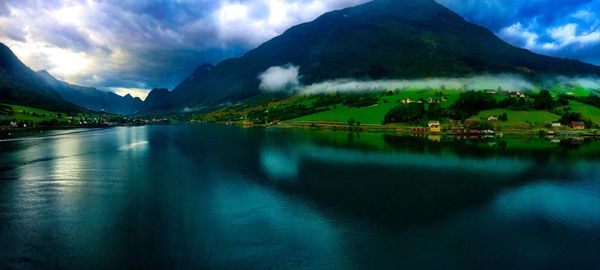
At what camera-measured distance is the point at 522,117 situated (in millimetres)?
118188

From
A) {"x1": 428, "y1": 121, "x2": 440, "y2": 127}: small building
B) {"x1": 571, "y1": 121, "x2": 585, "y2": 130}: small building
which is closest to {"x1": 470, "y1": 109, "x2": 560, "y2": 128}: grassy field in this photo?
{"x1": 571, "y1": 121, "x2": 585, "y2": 130}: small building

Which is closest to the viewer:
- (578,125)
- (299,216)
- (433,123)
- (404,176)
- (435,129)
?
(299,216)

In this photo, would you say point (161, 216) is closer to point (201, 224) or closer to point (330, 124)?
point (201, 224)

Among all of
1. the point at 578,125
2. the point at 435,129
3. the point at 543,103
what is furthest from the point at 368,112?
the point at 578,125

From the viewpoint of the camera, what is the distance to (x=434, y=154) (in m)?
61.2

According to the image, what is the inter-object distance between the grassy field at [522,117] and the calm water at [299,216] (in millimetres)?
70064

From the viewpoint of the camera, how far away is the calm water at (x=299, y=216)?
19.2 m

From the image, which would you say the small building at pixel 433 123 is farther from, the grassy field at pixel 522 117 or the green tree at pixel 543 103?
the green tree at pixel 543 103

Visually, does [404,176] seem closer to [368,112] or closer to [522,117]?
[522,117]

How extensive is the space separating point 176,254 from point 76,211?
12846 mm

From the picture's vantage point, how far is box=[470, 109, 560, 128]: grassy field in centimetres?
11271

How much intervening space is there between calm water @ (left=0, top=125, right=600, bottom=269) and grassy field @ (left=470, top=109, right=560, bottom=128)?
70.1 meters

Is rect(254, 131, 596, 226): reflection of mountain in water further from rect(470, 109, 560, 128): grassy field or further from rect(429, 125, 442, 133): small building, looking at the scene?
rect(470, 109, 560, 128): grassy field

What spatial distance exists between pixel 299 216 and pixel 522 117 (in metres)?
119
